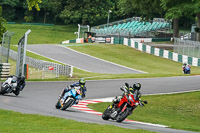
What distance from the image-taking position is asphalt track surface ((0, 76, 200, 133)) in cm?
1748

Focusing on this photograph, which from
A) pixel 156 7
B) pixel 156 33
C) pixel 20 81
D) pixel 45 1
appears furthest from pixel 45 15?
pixel 20 81

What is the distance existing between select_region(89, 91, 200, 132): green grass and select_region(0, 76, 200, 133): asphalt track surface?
188cm

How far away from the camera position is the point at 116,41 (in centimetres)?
6688

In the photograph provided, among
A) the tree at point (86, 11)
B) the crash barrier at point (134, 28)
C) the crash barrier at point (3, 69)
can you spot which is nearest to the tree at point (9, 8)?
the tree at point (86, 11)

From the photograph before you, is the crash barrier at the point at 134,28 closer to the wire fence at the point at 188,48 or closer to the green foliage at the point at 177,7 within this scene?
the green foliage at the point at 177,7

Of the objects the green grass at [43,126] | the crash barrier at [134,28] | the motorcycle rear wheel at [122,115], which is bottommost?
the motorcycle rear wheel at [122,115]

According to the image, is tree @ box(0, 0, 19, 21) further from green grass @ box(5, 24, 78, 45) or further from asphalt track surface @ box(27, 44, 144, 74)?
asphalt track surface @ box(27, 44, 144, 74)

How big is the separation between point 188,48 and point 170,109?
32047 mm

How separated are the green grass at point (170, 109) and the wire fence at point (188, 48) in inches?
1047

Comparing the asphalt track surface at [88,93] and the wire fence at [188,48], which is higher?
the wire fence at [188,48]

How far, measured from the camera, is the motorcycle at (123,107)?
55.8 feet

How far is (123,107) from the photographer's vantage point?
1717 cm

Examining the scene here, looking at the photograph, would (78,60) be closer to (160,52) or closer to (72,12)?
(160,52)

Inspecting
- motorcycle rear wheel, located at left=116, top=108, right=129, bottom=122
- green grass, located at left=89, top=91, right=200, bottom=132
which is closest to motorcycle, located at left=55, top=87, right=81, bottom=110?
green grass, located at left=89, top=91, right=200, bottom=132
